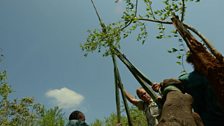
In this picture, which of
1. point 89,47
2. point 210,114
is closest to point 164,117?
point 210,114

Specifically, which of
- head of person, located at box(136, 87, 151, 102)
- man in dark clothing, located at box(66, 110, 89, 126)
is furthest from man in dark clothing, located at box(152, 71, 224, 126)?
man in dark clothing, located at box(66, 110, 89, 126)

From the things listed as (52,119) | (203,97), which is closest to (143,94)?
(203,97)

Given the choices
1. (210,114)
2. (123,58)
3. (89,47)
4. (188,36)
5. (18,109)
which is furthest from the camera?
(18,109)

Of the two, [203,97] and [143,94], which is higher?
[143,94]

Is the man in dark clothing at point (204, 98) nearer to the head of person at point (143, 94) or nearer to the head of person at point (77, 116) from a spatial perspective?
the head of person at point (143, 94)

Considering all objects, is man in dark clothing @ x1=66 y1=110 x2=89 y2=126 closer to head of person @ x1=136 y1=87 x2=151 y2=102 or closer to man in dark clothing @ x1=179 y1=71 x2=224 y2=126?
head of person @ x1=136 y1=87 x2=151 y2=102

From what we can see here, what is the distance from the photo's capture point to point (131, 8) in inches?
563

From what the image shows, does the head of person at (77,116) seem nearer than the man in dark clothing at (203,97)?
No

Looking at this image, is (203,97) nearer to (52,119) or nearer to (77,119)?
(77,119)

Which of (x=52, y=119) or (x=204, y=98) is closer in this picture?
(x=204, y=98)

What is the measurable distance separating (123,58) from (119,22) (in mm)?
8369

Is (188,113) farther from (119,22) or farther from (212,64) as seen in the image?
(119,22)

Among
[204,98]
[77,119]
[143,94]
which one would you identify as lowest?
[204,98]

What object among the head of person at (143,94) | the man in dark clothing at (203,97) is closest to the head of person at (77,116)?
the head of person at (143,94)
